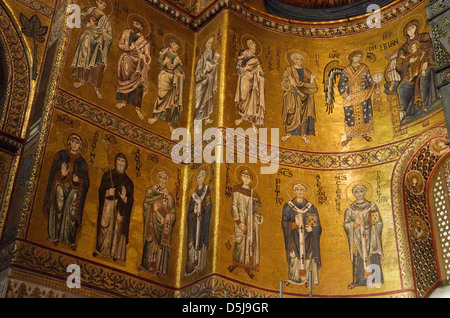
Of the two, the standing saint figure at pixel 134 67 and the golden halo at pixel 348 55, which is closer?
the standing saint figure at pixel 134 67

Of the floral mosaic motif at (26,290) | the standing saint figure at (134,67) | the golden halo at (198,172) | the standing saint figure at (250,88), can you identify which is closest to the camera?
the floral mosaic motif at (26,290)

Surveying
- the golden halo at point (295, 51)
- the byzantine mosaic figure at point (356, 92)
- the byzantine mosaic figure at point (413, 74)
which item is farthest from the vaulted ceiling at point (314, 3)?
the byzantine mosaic figure at point (413, 74)

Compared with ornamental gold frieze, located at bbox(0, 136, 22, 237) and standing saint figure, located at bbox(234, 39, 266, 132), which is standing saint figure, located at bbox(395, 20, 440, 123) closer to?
standing saint figure, located at bbox(234, 39, 266, 132)

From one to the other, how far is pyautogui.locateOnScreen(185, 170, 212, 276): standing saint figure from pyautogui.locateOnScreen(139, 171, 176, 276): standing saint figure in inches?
15.2

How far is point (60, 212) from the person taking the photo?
10.2 metres

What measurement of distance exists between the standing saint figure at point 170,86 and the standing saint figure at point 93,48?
1289 mm

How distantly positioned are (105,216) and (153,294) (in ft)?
5.25

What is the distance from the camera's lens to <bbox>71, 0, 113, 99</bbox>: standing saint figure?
38.3 ft

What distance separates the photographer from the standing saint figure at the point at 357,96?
12.7m

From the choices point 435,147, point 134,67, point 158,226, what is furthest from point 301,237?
point 134,67

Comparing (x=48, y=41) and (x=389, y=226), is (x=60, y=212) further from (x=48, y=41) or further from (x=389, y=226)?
(x=389, y=226)

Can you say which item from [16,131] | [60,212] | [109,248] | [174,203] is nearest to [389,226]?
[174,203]

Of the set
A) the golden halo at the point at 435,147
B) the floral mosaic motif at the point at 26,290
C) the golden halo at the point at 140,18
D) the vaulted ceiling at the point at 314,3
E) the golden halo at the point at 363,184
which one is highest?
the vaulted ceiling at the point at 314,3

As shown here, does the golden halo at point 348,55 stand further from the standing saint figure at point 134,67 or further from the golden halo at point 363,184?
the standing saint figure at point 134,67
